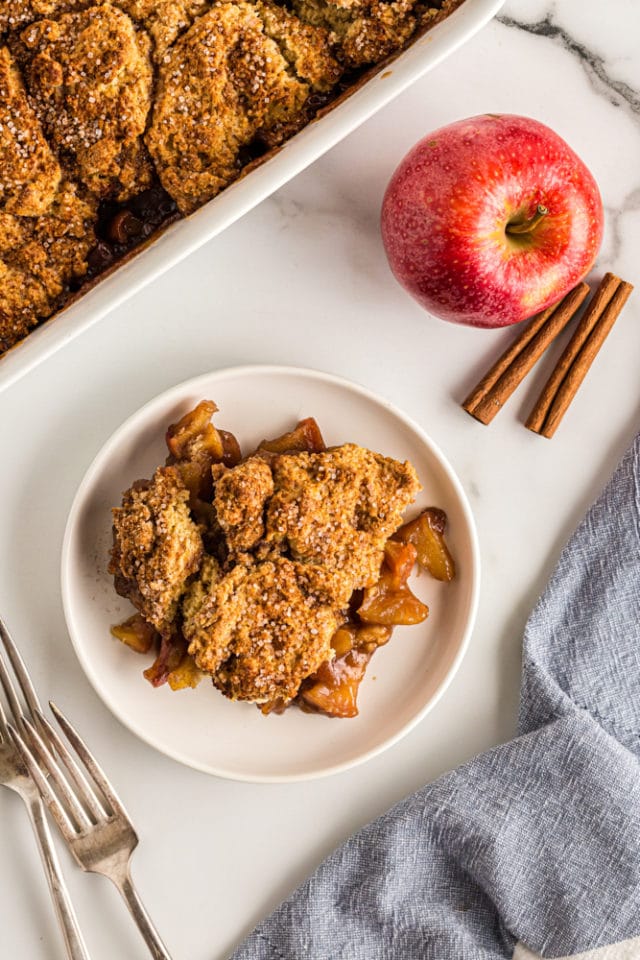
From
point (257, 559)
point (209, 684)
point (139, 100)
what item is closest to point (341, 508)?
point (257, 559)

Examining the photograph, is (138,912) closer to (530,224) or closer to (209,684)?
(209,684)

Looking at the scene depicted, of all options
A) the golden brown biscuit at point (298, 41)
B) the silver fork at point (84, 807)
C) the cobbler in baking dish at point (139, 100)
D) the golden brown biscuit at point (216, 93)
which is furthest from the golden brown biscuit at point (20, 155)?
the silver fork at point (84, 807)

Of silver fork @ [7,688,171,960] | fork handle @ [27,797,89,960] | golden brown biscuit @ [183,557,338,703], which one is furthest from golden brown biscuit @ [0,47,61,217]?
fork handle @ [27,797,89,960]

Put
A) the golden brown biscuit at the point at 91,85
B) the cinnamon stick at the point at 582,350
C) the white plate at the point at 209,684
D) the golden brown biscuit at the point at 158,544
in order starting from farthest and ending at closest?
the cinnamon stick at the point at 582,350, the white plate at the point at 209,684, the golden brown biscuit at the point at 158,544, the golden brown biscuit at the point at 91,85

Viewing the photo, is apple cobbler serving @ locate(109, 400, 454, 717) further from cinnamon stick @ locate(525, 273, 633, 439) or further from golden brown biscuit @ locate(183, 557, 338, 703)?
cinnamon stick @ locate(525, 273, 633, 439)

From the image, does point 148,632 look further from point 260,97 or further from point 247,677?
point 260,97

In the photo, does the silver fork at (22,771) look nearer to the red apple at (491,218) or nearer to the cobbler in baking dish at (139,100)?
the cobbler in baking dish at (139,100)
